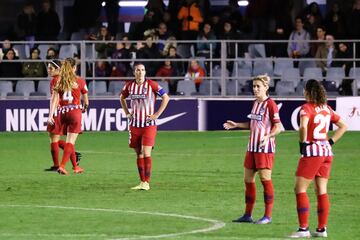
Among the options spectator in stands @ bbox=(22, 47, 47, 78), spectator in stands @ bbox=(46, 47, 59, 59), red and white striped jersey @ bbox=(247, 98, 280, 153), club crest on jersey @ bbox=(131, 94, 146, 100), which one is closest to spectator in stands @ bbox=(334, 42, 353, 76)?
spectator in stands @ bbox=(46, 47, 59, 59)

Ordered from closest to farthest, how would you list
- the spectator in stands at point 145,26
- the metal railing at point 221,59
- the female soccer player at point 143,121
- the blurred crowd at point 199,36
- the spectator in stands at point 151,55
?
the female soccer player at point 143,121, the metal railing at point 221,59, the blurred crowd at point 199,36, the spectator in stands at point 151,55, the spectator in stands at point 145,26

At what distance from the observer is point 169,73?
3053 cm

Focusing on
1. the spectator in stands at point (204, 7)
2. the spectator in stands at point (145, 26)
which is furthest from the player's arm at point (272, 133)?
the spectator in stands at point (204, 7)

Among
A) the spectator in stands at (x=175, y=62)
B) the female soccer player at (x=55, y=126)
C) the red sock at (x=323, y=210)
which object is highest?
the spectator in stands at (x=175, y=62)

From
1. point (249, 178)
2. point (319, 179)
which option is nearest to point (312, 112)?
point (319, 179)

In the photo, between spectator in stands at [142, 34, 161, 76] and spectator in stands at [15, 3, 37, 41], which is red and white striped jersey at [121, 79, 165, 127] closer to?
spectator in stands at [142, 34, 161, 76]

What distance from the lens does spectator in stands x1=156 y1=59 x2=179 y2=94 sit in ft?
100

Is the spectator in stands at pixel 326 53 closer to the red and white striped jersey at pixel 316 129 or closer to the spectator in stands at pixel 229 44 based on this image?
the spectator in stands at pixel 229 44

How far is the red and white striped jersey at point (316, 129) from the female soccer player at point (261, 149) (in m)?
1.22

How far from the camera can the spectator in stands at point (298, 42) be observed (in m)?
30.5

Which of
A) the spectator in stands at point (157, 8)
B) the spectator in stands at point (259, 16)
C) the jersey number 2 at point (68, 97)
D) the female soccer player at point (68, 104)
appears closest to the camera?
the female soccer player at point (68, 104)

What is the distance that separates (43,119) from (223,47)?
478cm

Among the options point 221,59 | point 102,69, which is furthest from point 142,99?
point 102,69

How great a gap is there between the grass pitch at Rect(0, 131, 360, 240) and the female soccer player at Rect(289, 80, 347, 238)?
400mm
